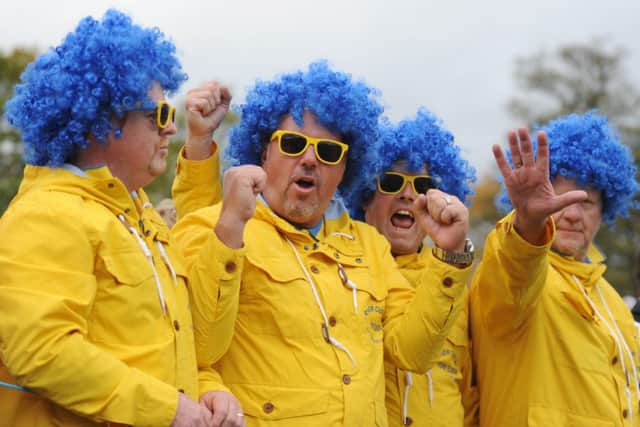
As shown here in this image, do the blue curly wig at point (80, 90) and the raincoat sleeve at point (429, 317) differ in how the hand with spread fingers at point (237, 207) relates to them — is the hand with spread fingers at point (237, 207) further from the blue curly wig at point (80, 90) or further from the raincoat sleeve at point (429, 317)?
the raincoat sleeve at point (429, 317)

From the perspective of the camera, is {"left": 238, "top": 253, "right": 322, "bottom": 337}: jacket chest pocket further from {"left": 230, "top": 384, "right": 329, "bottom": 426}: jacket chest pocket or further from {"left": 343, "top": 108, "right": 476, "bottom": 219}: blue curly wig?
{"left": 343, "top": 108, "right": 476, "bottom": 219}: blue curly wig

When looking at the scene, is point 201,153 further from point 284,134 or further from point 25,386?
point 25,386

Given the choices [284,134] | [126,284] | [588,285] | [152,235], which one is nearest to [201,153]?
[284,134]

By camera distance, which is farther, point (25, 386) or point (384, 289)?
point (384, 289)

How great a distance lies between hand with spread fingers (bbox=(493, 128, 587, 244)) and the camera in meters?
4.11

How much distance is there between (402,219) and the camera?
5254 mm

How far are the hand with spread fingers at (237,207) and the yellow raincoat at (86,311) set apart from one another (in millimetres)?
82

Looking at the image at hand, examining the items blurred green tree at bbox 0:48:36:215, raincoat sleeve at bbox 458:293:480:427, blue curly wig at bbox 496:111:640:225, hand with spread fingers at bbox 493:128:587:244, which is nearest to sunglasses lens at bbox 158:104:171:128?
hand with spread fingers at bbox 493:128:587:244

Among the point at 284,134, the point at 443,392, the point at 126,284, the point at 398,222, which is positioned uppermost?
the point at 284,134

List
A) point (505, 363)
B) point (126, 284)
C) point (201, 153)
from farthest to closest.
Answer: point (505, 363), point (201, 153), point (126, 284)

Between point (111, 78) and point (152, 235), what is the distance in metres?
0.66

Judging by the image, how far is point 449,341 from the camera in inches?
197

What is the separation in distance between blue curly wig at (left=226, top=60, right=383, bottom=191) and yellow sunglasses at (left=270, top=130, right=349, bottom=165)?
0.10 metres

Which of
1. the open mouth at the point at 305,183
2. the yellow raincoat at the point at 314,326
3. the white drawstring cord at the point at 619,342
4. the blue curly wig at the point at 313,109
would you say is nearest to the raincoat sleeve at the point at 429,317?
the yellow raincoat at the point at 314,326
